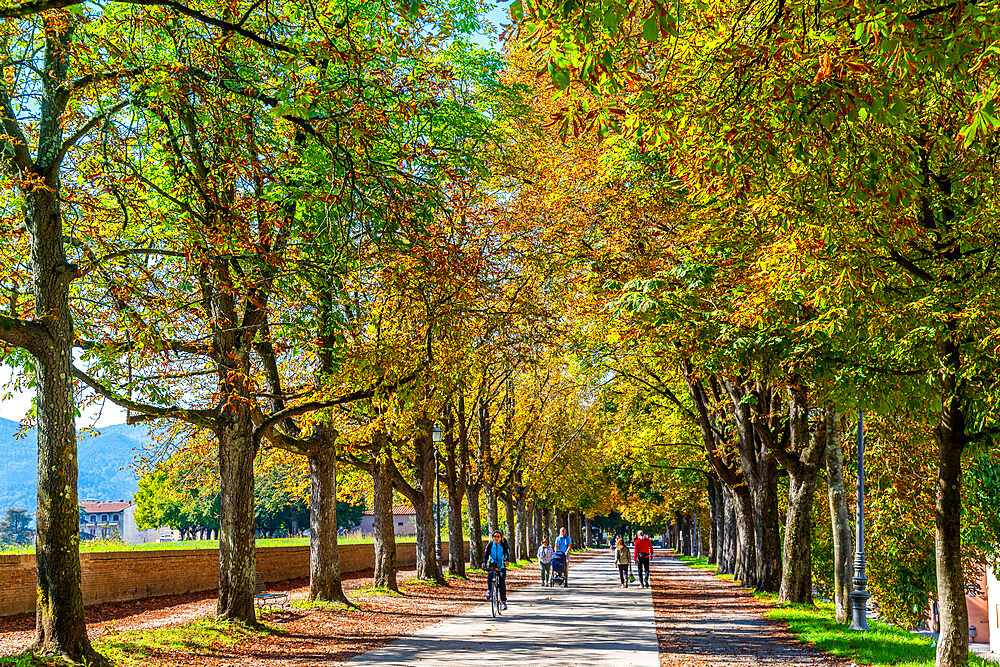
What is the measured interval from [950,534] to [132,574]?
18083 mm

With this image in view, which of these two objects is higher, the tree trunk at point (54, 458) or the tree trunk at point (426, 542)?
the tree trunk at point (54, 458)

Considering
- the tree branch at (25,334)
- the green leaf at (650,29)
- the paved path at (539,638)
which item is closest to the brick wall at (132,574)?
the paved path at (539,638)

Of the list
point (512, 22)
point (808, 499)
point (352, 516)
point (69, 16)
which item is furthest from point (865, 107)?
point (352, 516)

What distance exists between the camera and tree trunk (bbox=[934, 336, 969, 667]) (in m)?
11.0

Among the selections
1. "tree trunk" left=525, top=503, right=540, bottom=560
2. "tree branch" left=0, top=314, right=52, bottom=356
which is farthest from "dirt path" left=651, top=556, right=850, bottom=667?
"tree trunk" left=525, top=503, right=540, bottom=560

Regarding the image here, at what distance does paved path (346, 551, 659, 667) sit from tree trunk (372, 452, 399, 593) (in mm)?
3496

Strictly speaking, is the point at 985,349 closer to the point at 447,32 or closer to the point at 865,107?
the point at 865,107

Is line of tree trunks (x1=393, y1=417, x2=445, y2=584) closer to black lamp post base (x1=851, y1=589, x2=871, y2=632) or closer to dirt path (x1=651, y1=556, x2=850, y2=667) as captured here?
dirt path (x1=651, y1=556, x2=850, y2=667)

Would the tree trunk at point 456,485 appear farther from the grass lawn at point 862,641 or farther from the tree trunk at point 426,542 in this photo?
the grass lawn at point 862,641

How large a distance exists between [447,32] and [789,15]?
6134 millimetres

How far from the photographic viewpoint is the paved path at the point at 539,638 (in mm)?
12922

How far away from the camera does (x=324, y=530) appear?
20219mm

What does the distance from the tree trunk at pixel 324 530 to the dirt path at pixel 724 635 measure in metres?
7.10

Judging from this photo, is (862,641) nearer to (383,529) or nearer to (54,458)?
(54,458)
